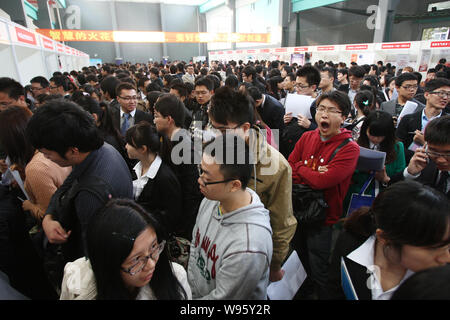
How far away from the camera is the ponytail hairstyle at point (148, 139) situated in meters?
1.85

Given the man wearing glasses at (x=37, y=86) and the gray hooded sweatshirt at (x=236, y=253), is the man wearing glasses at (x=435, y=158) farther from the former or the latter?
the man wearing glasses at (x=37, y=86)

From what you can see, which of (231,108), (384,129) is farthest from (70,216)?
(384,129)

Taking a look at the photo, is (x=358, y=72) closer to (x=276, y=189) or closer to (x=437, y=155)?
(x=437, y=155)

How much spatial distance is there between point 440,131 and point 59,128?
2.17m

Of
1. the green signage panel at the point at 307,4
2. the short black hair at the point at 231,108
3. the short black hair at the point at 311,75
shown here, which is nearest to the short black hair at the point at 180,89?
the short black hair at the point at 311,75

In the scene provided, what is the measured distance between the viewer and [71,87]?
5.46 m

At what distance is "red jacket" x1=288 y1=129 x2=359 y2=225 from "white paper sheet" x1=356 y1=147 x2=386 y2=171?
188 millimetres

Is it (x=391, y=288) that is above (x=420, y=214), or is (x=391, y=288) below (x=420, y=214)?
below

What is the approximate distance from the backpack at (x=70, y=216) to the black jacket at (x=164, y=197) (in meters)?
0.51

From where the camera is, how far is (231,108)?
1616 millimetres

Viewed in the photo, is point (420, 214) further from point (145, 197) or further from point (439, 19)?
point (439, 19)

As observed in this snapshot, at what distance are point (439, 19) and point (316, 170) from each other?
18.1 metres

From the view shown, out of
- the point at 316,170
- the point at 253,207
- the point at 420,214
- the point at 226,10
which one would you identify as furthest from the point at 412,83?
the point at 226,10

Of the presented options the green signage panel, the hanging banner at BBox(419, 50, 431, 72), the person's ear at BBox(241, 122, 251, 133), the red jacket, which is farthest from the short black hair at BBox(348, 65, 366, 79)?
the green signage panel
